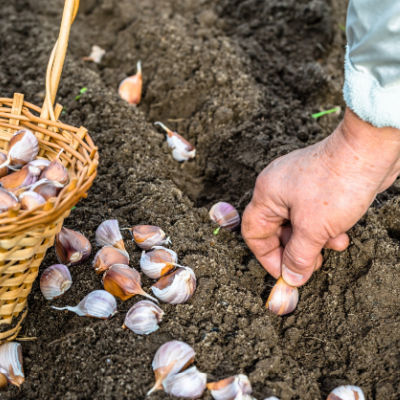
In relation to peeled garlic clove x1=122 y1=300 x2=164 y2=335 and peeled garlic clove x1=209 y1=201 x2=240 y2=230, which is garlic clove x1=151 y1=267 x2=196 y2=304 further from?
peeled garlic clove x1=209 y1=201 x2=240 y2=230

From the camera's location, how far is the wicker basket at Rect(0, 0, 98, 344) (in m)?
1.35

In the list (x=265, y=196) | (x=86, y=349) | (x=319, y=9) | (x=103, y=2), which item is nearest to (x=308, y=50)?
(x=319, y=9)

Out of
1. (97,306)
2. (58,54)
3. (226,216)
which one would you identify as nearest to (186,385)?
(97,306)

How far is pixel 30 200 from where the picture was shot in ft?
4.86

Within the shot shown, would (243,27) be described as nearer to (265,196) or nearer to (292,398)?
(265,196)

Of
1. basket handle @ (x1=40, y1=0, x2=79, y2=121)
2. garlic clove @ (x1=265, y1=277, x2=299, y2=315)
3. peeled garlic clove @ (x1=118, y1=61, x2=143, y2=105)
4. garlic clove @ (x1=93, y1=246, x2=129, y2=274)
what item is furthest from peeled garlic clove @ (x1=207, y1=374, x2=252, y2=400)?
peeled garlic clove @ (x1=118, y1=61, x2=143, y2=105)

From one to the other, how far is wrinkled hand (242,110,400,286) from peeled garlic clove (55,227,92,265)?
0.59 m

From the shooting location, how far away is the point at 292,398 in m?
1.56

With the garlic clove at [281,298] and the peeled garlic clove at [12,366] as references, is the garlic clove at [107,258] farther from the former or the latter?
the garlic clove at [281,298]

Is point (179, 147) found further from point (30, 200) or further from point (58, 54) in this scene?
point (30, 200)

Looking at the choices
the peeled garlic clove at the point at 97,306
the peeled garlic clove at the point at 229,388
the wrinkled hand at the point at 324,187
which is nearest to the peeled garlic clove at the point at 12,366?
the peeled garlic clove at the point at 97,306

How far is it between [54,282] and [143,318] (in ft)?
1.12

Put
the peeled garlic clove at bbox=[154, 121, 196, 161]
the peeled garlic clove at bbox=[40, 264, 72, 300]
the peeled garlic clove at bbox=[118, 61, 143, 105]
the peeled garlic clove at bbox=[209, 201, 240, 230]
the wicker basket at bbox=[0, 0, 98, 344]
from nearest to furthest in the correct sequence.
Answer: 1. the wicker basket at bbox=[0, 0, 98, 344]
2. the peeled garlic clove at bbox=[40, 264, 72, 300]
3. the peeled garlic clove at bbox=[209, 201, 240, 230]
4. the peeled garlic clove at bbox=[154, 121, 196, 161]
5. the peeled garlic clove at bbox=[118, 61, 143, 105]

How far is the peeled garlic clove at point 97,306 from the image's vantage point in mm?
1664
